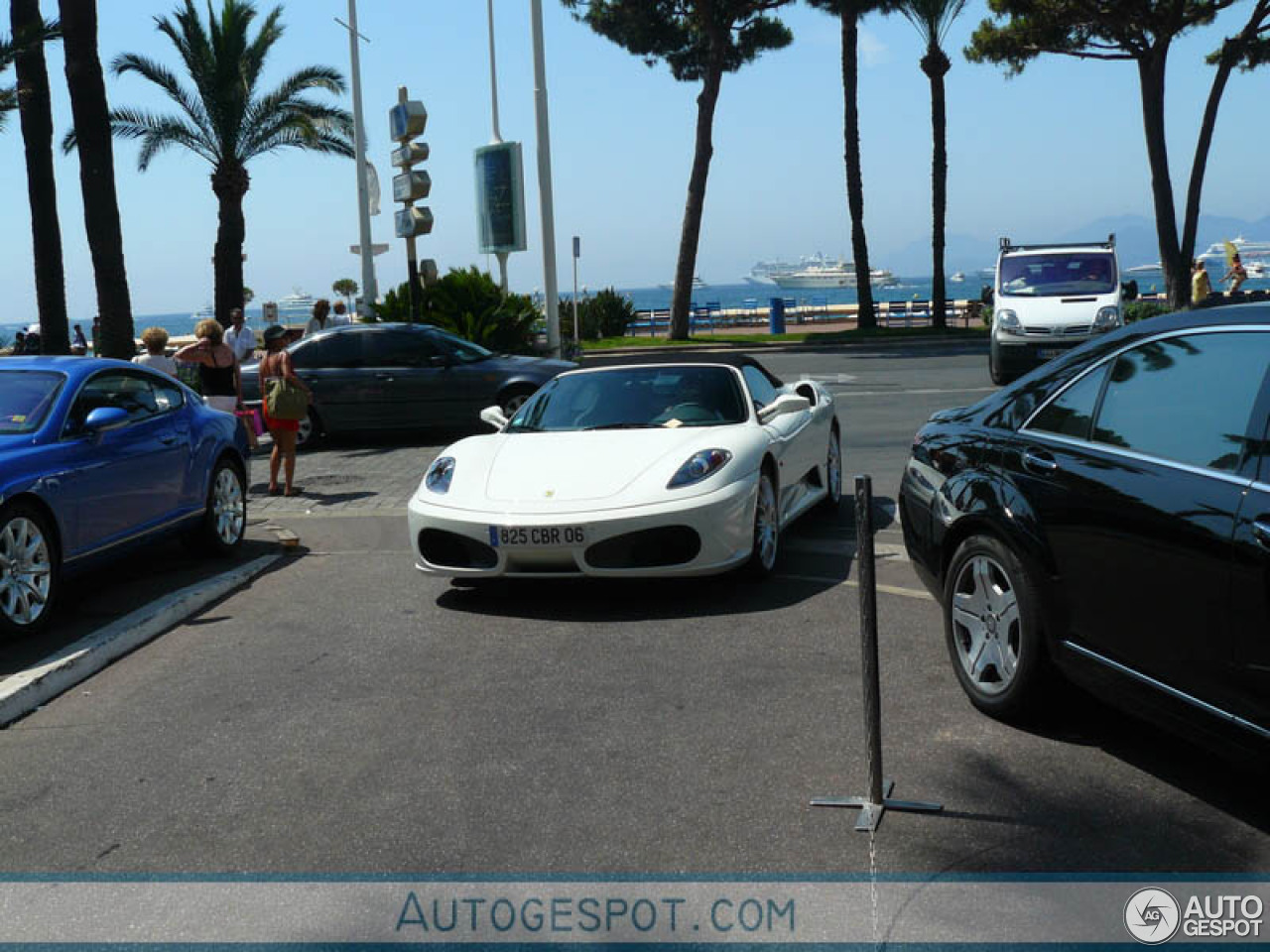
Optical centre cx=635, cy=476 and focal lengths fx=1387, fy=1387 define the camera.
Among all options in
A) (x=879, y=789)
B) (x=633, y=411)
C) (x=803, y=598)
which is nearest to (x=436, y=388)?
(x=633, y=411)

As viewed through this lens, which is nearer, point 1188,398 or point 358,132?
point 1188,398

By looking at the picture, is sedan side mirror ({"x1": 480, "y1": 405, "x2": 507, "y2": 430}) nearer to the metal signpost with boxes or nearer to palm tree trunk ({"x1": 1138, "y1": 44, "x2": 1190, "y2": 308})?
the metal signpost with boxes

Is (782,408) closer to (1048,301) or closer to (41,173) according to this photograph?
(1048,301)

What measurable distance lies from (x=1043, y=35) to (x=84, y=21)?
76.1 ft

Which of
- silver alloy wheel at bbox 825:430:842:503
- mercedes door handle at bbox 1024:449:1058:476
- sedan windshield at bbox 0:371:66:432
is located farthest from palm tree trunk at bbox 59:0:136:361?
mercedes door handle at bbox 1024:449:1058:476

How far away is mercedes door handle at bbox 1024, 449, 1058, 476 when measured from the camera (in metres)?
4.61

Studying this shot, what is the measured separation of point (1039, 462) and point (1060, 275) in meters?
16.0

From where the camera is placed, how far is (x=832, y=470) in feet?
32.4

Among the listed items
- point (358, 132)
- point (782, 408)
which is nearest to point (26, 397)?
point (782, 408)

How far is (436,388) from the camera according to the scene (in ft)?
51.3

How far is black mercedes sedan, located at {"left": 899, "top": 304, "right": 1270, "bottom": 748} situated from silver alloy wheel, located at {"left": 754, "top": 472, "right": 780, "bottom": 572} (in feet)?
6.64

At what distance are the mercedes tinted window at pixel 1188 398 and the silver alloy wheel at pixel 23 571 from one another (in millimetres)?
4870

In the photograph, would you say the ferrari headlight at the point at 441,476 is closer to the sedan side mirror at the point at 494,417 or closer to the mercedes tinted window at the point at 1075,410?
the sedan side mirror at the point at 494,417

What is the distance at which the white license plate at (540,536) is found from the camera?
684cm
